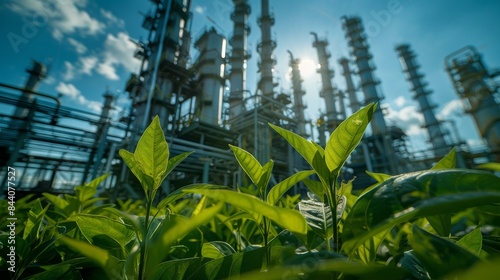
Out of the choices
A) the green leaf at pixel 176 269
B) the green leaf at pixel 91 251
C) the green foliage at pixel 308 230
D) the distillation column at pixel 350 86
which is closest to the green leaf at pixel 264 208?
the green foliage at pixel 308 230

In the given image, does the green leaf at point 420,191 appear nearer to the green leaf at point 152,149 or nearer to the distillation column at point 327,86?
the green leaf at point 152,149

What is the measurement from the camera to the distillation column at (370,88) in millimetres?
12375

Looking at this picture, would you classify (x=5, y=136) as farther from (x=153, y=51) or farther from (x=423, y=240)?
(x=423, y=240)

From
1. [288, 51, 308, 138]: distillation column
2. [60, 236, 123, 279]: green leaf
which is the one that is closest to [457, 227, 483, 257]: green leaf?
[60, 236, 123, 279]: green leaf

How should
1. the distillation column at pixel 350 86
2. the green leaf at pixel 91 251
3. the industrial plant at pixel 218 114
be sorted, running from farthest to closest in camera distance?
the distillation column at pixel 350 86 < the industrial plant at pixel 218 114 < the green leaf at pixel 91 251

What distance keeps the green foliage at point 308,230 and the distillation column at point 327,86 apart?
16.0m

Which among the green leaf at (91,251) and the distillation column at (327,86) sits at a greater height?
the distillation column at (327,86)

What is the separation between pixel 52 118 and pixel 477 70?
19.9 metres

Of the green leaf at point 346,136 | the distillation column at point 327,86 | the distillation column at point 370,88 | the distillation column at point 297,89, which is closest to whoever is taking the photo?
the green leaf at point 346,136

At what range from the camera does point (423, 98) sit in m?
16.5

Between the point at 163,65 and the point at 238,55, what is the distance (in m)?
5.47

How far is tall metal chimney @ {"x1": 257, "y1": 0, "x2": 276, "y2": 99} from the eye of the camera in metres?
15.8

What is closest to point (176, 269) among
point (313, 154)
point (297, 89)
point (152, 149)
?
point (152, 149)

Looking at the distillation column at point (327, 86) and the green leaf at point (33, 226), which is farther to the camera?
the distillation column at point (327, 86)
